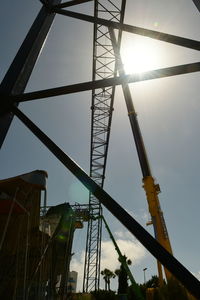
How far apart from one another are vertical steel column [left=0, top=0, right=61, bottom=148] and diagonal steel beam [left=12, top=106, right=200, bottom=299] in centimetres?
39

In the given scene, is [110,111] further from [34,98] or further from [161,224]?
[34,98]

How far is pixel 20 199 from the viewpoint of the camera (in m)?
6.79

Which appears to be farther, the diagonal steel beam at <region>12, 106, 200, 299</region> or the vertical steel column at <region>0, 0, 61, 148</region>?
the vertical steel column at <region>0, 0, 61, 148</region>

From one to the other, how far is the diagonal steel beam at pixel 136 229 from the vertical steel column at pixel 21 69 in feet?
1.29

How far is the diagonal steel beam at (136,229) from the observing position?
124 centimetres

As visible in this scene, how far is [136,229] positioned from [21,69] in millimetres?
1850

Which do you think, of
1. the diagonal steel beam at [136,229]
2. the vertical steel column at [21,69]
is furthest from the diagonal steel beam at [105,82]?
the diagonal steel beam at [136,229]

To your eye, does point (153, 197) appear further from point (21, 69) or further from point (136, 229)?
point (136, 229)

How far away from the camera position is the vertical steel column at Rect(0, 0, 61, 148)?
214 cm

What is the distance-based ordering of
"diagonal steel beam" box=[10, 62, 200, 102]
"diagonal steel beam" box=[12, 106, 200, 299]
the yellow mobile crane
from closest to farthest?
"diagonal steel beam" box=[12, 106, 200, 299] < "diagonal steel beam" box=[10, 62, 200, 102] < the yellow mobile crane

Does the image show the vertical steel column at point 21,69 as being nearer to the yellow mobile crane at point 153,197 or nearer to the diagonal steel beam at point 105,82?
the diagonal steel beam at point 105,82

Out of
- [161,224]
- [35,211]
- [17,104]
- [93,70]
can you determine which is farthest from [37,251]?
[93,70]

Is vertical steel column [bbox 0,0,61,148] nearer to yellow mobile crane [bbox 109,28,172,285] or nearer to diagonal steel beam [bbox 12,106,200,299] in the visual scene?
diagonal steel beam [bbox 12,106,200,299]

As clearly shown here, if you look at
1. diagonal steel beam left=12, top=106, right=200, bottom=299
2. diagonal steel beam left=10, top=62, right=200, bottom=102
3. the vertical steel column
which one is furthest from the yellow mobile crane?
diagonal steel beam left=12, top=106, right=200, bottom=299
